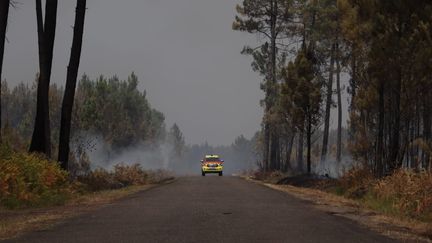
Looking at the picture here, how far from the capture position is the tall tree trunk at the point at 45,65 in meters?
24.6

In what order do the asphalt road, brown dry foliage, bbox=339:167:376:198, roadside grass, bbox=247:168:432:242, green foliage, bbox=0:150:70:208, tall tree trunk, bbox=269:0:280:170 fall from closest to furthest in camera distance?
the asphalt road < roadside grass, bbox=247:168:432:242 < green foliage, bbox=0:150:70:208 < brown dry foliage, bbox=339:167:376:198 < tall tree trunk, bbox=269:0:280:170

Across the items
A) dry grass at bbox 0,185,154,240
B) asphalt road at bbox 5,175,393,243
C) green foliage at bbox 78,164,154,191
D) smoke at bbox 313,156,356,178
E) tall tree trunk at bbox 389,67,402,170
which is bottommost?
dry grass at bbox 0,185,154,240

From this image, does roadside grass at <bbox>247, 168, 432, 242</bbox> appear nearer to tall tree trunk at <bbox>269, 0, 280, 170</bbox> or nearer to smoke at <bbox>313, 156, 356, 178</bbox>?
smoke at <bbox>313, 156, 356, 178</bbox>

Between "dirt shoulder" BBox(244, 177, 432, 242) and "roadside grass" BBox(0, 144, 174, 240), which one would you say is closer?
"dirt shoulder" BBox(244, 177, 432, 242)

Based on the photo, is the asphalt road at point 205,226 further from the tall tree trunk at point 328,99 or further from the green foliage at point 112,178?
the tall tree trunk at point 328,99

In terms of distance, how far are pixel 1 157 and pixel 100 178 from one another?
10342mm

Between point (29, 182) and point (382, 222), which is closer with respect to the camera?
point (382, 222)

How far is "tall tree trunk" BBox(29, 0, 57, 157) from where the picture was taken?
2459 cm

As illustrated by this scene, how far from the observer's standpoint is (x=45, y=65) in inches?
985

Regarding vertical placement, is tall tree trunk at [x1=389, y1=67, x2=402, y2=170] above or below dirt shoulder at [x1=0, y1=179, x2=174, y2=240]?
above

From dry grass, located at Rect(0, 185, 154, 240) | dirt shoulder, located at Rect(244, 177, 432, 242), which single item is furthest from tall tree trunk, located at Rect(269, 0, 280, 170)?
dry grass, located at Rect(0, 185, 154, 240)

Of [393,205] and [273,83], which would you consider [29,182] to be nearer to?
[393,205]

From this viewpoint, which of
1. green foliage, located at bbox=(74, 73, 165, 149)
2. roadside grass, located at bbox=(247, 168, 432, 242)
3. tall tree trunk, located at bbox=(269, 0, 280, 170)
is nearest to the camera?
roadside grass, located at bbox=(247, 168, 432, 242)

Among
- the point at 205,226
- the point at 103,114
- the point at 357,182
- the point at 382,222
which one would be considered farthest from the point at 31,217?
the point at 103,114
